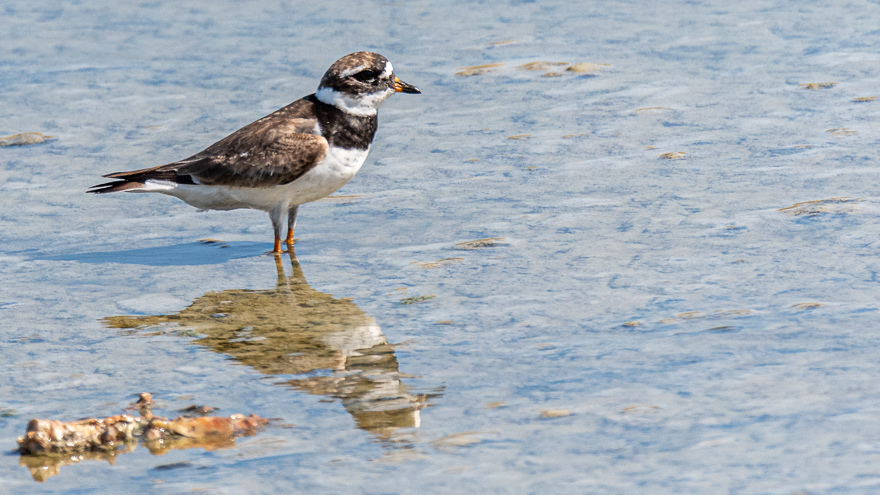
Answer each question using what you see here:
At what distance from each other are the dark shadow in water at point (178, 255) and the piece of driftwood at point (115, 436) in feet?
9.27

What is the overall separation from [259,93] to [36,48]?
3527 mm

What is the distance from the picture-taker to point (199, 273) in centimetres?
763

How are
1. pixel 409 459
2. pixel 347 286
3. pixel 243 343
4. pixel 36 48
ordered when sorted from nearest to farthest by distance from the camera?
pixel 409 459 → pixel 243 343 → pixel 347 286 → pixel 36 48

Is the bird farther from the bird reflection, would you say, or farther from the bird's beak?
the bird reflection

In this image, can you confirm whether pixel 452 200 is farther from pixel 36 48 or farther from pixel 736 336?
pixel 36 48

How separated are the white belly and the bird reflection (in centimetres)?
62

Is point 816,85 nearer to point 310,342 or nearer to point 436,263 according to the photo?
point 436,263

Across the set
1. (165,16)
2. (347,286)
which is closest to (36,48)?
(165,16)

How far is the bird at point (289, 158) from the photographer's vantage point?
25.7 feet

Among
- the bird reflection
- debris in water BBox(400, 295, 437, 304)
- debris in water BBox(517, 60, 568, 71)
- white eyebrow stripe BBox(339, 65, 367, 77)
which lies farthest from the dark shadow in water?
debris in water BBox(517, 60, 568, 71)

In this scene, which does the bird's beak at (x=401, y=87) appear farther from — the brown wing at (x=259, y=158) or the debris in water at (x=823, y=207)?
the debris in water at (x=823, y=207)

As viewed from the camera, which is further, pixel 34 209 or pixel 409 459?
pixel 34 209

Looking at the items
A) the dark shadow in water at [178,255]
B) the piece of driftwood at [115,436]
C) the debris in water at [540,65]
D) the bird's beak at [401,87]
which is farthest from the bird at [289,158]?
the debris in water at [540,65]

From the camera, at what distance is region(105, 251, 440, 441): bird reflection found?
210 inches
